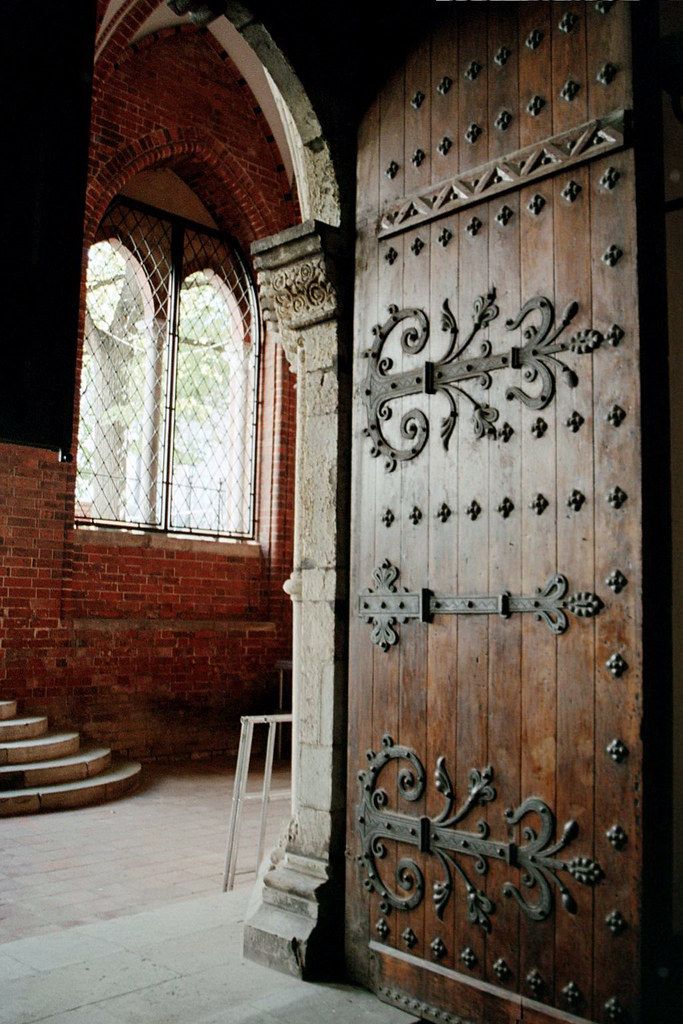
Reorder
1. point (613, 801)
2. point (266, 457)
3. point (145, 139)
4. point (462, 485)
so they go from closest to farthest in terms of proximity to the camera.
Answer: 1. point (613, 801)
2. point (462, 485)
3. point (145, 139)
4. point (266, 457)

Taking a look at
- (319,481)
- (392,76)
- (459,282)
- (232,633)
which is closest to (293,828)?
(319,481)

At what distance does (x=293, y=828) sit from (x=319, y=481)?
1.25 meters

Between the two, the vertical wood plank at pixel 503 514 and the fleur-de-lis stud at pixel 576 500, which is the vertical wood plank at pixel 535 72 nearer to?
the vertical wood plank at pixel 503 514

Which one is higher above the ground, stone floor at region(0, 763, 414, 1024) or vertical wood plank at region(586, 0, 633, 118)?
vertical wood plank at region(586, 0, 633, 118)

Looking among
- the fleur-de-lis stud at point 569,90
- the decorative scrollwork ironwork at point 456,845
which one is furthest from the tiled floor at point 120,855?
the fleur-de-lis stud at point 569,90

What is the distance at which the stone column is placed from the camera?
3.04 meters

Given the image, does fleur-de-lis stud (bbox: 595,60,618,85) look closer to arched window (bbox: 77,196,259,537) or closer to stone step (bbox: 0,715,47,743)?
stone step (bbox: 0,715,47,743)

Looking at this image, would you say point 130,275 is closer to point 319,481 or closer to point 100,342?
point 100,342

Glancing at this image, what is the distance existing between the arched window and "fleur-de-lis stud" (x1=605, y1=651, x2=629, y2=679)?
21.8ft

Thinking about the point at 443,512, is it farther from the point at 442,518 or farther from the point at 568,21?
the point at 568,21

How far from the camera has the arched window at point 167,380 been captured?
8.64 meters

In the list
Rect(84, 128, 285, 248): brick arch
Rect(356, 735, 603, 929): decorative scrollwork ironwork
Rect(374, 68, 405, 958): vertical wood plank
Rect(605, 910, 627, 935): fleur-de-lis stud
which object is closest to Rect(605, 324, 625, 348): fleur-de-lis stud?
Rect(374, 68, 405, 958): vertical wood plank

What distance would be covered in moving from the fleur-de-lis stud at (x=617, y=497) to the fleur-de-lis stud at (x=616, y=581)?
0.18m

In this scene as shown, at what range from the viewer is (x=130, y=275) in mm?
9039
